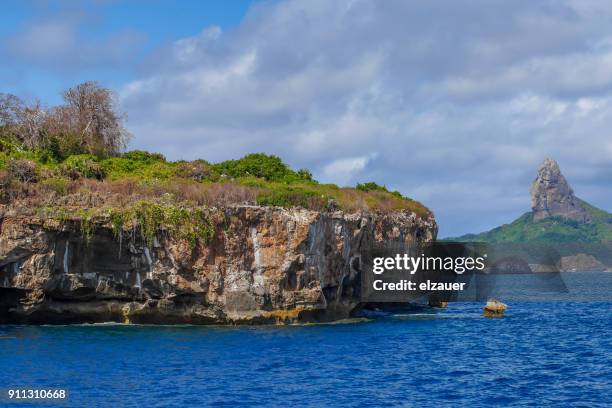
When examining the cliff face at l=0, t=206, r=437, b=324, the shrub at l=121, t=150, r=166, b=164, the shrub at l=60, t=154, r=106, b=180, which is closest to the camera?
the cliff face at l=0, t=206, r=437, b=324

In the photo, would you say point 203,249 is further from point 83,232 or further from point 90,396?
point 90,396

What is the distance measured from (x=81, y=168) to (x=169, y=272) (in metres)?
11.3

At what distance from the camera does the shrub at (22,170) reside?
46.0m

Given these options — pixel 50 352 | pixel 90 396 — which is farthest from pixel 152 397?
pixel 50 352

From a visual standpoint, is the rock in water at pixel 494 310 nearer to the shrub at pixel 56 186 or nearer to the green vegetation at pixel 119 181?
the green vegetation at pixel 119 181

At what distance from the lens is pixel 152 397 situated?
88.1 feet

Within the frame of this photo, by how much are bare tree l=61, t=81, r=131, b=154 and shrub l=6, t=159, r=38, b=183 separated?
13.0m

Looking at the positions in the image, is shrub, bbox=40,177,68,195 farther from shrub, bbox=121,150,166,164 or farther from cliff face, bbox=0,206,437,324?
shrub, bbox=121,150,166,164

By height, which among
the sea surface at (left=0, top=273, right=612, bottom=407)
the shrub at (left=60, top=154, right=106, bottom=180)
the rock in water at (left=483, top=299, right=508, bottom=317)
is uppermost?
the shrub at (left=60, top=154, right=106, bottom=180)

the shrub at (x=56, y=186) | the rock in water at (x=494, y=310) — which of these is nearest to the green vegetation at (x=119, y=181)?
the shrub at (x=56, y=186)

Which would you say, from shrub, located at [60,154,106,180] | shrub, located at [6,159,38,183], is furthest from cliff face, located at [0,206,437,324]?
shrub, located at [60,154,106,180]

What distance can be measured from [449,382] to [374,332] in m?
14.3

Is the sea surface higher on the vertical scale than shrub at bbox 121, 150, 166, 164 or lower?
lower

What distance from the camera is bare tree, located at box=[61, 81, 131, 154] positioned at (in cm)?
6047
